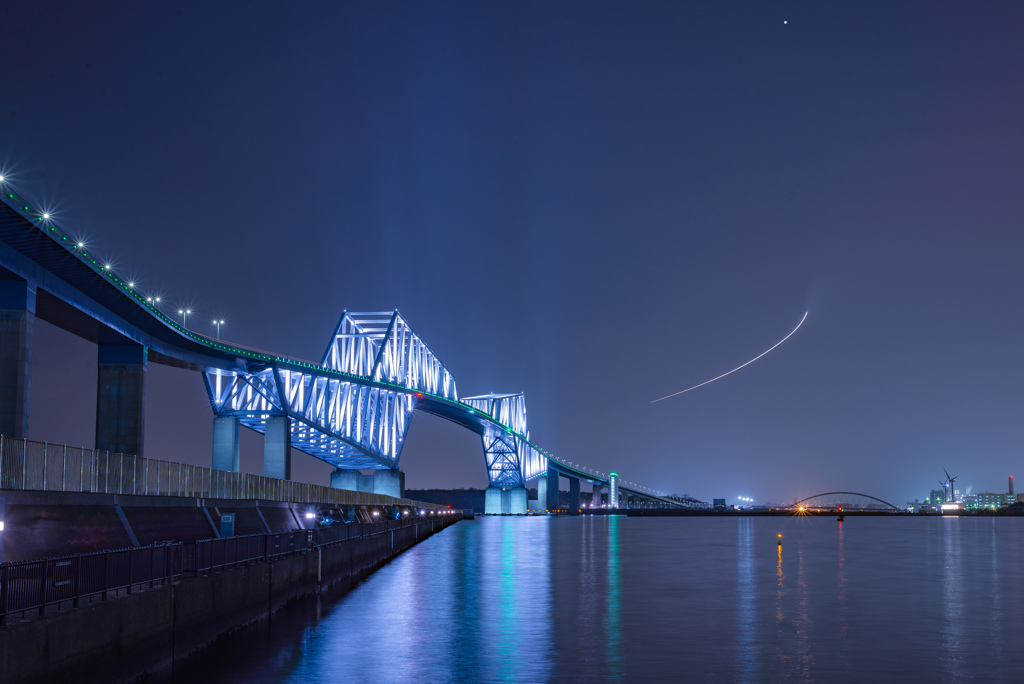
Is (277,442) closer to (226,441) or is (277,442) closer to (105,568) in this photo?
(226,441)

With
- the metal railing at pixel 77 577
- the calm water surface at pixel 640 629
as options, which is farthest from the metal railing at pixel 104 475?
the calm water surface at pixel 640 629

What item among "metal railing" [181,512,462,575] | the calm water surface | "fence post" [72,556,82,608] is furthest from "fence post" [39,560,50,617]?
"metal railing" [181,512,462,575]

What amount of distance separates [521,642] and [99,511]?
10840mm

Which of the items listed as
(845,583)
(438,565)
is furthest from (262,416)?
(845,583)

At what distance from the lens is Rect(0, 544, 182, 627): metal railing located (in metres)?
13.5

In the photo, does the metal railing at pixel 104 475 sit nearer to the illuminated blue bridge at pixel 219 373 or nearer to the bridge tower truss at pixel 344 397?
the illuminated blue bridge at pixel 219 373

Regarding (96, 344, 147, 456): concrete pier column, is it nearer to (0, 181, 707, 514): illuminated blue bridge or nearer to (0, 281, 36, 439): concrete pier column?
(0, 181, 707, 514): illuminated blue bridge

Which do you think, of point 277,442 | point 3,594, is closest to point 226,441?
point 277,442

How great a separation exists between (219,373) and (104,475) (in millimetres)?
77581

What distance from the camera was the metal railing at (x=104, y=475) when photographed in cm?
2291

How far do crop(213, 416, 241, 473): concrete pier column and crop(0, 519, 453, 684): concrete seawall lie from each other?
7972 centimetres

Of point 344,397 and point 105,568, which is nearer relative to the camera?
point 105,568

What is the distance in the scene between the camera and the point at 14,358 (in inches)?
1687

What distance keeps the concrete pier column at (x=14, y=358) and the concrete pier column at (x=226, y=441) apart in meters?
63.1
